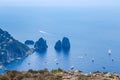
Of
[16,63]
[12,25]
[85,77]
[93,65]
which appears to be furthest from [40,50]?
[85,77]

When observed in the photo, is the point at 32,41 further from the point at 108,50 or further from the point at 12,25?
the point at 12,25

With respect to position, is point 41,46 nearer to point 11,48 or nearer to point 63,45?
point 63,45

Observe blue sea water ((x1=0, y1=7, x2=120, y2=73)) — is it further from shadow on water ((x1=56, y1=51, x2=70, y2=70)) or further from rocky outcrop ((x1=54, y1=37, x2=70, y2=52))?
rocky outcrop ((x1=54, y1=37, x2=70, y2=52))

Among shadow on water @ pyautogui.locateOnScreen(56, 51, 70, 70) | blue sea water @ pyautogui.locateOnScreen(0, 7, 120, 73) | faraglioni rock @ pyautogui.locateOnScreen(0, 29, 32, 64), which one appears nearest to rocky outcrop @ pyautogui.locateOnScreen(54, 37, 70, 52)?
blue sea water @ pyautogui.locateOnScreen(0, 7, 120, 73)

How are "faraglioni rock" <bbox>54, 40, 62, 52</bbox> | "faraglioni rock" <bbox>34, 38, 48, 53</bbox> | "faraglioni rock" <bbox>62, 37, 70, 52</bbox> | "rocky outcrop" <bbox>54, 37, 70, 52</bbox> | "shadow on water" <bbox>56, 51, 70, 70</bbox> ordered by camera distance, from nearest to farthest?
"shadow on water" <bbox>56, 51, 70, 70</bbox>
"faraglioni rock" <bbox>54, 40, 62, 52</bbox>
"faraglioni rock" <bbox>34, 38, 48, 53</bbox>
"rocky outcrop" <bbox>54, 37, 70, 52</bbox>
"faraglioni rock" <bbox>62, 37, 70, 52</bbox>

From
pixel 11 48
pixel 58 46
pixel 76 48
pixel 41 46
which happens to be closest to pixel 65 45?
pixel 58 46

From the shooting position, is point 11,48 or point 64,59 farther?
point 11,48

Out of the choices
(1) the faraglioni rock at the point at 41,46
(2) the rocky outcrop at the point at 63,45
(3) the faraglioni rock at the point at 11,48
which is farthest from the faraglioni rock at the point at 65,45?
(3) the faraglioni rock at the point at 11,48

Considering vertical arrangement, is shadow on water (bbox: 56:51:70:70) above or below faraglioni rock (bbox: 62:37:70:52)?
below

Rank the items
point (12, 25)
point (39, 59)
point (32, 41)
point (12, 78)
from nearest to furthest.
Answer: point (12, 78) < point (39, 59) < point (32, 41) < point (12, 25)
